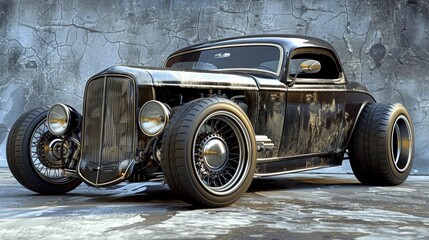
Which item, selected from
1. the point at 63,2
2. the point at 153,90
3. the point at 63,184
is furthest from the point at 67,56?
the point at 153,90

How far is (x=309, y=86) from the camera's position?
16.2 feet

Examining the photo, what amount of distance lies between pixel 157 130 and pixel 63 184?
1328 millimetres

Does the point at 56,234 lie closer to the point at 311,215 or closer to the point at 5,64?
the point at 311,215

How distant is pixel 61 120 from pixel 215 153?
4.42 feet

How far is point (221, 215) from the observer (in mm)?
3176

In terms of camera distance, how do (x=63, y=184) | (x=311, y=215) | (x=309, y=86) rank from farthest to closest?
(x=309, y=86), (x=63, y=184), (x=311, y=215)

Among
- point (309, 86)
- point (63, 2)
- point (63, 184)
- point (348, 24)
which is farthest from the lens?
point (63, 2)

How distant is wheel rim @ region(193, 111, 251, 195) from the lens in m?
3.57

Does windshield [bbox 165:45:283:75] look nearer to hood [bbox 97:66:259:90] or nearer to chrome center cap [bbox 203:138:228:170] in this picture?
hood [bbox 97:66:259:90]

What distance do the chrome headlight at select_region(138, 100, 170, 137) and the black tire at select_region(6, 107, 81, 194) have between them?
38.4 inches

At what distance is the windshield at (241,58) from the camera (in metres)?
4.86

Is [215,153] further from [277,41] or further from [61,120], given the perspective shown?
[277,41]

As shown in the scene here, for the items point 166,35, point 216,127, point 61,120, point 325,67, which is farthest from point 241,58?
point 166,35

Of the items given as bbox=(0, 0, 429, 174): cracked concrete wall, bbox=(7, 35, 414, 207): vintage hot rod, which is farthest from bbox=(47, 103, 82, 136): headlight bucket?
bbox=(0, 0, 429, 174): cracked concrete wall
